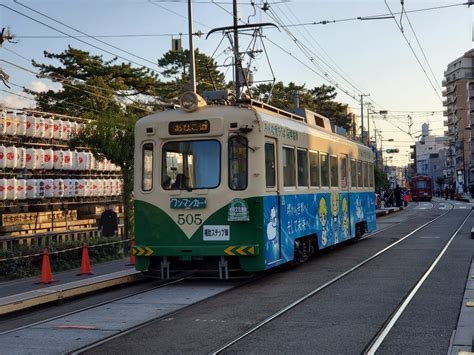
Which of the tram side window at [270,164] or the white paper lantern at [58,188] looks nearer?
the tram side window at [270,164]

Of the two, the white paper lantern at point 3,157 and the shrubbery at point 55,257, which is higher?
the white paper lantern at point 3,157

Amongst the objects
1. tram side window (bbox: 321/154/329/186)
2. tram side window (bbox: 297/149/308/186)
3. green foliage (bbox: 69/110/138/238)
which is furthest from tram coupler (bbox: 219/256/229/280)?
green foliage (bbox: 69/110/138/238)

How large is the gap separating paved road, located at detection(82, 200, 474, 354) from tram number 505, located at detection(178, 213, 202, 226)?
1423mm

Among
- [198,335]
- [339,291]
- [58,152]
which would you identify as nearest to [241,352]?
[198,335]

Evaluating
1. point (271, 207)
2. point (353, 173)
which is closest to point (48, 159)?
point (353, 173)

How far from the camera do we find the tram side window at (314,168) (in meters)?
13.7

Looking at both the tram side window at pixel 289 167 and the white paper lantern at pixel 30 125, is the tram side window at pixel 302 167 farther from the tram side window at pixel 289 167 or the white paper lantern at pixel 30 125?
the white paper lantern at pixel 30 125

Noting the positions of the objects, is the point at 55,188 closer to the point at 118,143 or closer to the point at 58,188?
the point at 58,188

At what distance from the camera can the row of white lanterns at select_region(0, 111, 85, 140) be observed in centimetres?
2291

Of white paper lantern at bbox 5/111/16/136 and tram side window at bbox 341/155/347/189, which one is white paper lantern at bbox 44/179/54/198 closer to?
white paper lantern at bbox 5/111/16/136

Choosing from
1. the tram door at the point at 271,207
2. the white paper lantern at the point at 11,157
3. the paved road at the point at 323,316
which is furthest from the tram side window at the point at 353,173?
the white paper lantern at the point at 11,157

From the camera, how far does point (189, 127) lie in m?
11.3

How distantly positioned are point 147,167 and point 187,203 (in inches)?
45.6

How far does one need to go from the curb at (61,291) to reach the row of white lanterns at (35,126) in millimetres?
11154
